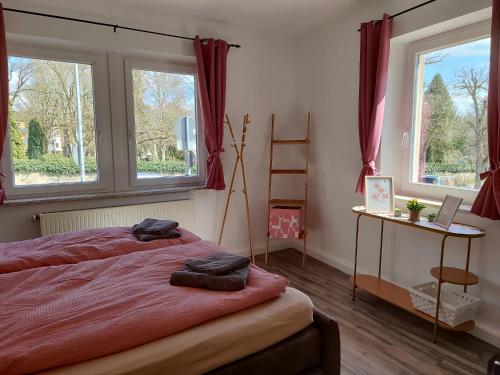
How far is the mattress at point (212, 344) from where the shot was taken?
47.7 inches

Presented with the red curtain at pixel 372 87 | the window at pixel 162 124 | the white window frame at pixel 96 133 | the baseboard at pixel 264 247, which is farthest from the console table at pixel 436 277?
the white window frame at pixel 96 133

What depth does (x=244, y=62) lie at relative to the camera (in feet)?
12.2

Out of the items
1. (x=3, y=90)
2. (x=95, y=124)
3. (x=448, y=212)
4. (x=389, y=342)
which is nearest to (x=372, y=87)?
(x=448, y=212)

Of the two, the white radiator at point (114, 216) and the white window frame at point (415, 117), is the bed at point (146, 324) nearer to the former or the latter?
the white radiator at point (114, 216)

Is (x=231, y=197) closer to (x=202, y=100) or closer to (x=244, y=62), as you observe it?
(x=202, y=100)

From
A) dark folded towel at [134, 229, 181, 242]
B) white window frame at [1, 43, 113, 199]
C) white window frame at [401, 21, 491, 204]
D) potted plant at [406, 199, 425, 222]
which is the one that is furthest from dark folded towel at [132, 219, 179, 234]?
white window frame at [401, 21, 491, 204]

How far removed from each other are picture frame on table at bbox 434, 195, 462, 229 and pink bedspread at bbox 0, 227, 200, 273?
67.0 inches

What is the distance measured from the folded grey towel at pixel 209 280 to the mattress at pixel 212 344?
14 cm

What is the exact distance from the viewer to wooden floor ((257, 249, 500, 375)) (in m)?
2.06

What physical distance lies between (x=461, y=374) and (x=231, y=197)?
2499mm

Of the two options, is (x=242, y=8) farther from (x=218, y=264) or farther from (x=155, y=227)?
(x=218, y=264)

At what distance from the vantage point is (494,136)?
7.16ft

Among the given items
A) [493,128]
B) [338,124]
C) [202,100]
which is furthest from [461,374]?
[202,100]

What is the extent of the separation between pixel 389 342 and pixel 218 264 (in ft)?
4.45
